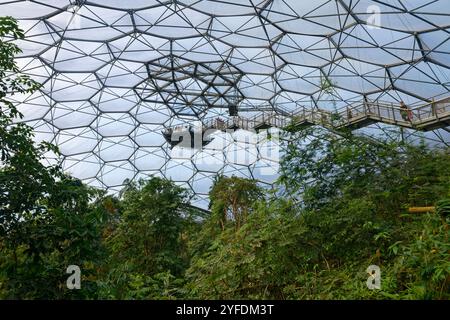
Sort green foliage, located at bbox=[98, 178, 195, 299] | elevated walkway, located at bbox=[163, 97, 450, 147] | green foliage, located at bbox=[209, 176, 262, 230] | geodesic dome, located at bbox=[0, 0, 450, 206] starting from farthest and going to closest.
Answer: geodesic dome, located at bbox=[0, 0, 450, 206]
elevated walkway, located at bbox=[163, 97, 450, 147]
green foliage, located at bbox=[209, 176, 262, 230]
green foliage, located at bbox=[98, 178, 195, 299]

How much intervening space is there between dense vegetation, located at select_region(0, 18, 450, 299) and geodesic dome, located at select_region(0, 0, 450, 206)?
7.67 metres

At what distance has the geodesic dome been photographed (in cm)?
2200

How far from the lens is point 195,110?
38625 mm

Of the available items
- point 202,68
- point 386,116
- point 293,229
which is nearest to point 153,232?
point 293,229

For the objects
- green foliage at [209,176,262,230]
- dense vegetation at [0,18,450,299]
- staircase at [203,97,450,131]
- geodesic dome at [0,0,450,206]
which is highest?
geodesic dome at [0,0,450,206]

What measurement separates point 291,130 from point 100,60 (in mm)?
22683

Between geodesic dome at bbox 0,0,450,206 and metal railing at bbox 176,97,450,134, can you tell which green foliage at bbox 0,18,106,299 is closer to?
metal railing at bbox 176,97,450,134

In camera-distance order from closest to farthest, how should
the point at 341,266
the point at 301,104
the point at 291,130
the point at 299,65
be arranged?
the point at 341,266
the point at 291,130
the point at 299,65
the point at 301,104

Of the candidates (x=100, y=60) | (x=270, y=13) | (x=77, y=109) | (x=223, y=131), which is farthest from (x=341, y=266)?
(x=77, y=109)

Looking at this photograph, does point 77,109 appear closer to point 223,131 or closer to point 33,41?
point 33,41

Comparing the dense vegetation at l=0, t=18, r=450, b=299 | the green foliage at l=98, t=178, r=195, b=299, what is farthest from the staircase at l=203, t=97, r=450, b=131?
the dense vegetation at l=0, t=18, r=450, b=299
